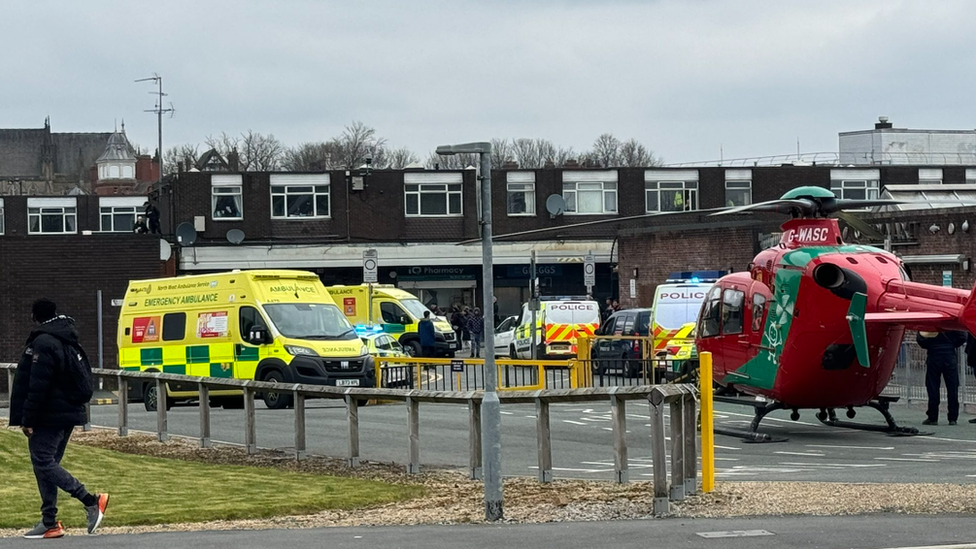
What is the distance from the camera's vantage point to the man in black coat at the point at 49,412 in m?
10.7

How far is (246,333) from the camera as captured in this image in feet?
83.4

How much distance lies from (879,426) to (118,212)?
55163mm

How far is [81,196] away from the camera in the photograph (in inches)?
2753

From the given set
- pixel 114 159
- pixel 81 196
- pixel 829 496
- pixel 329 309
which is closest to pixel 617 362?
pixel 329 309

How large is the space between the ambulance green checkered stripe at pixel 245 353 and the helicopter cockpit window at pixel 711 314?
8302 mm

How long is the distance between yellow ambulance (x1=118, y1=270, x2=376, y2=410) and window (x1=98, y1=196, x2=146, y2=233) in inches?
1719

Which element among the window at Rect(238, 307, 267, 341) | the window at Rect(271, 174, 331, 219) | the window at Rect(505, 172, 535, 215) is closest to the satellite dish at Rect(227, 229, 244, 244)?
the window at Rect(271, 174, 331, 219)

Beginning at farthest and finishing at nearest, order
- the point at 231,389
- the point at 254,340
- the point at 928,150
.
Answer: the point at 928,150 < the point at 254,340 < the point at 231,389

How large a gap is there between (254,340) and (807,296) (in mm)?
10859

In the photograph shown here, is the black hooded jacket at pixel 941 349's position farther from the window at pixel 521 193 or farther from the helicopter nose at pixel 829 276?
the window at pixel 521 193

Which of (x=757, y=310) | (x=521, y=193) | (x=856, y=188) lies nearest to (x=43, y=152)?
(x=521, y=193)

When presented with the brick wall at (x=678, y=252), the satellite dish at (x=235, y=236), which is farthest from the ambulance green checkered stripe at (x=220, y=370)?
the satellite dish at (x=235, y=236)

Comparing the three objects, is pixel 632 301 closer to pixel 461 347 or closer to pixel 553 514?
pixel 461 347

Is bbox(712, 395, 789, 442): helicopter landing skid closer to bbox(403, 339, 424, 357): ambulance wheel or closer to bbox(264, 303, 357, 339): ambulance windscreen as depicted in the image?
bbox(264, 303, 357, 339): ambulance windscreen
